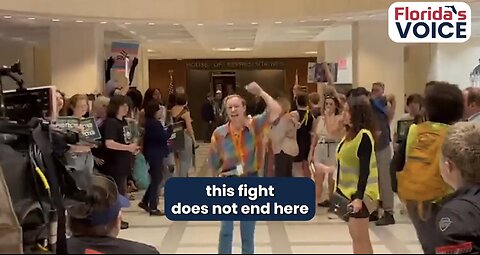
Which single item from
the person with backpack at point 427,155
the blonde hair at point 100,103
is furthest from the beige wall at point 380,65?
the blonde hair at point 100,103

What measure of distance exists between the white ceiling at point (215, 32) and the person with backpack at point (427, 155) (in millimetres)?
757

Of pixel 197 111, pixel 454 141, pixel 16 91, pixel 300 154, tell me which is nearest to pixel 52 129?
pixel 16 91

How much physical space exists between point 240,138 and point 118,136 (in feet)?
4.56

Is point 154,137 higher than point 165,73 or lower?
lower

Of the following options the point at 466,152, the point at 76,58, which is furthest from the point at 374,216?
the point at 76,58

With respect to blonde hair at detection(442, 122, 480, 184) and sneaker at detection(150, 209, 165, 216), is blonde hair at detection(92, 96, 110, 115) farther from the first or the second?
blonde hair at detection(442, 122, 480, 184)

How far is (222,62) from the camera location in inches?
129

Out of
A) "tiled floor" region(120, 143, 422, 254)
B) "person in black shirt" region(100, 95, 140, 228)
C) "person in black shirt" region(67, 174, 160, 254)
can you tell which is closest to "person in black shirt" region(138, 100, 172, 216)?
"person in black shirt" region(100, 95, 140, 228)

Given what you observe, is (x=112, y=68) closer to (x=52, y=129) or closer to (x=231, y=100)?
(x=231, y=100)

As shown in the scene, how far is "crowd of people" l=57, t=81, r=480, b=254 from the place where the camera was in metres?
1.64

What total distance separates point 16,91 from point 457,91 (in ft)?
4.28

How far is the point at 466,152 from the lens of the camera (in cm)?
160

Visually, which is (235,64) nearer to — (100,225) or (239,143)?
(239,143)
